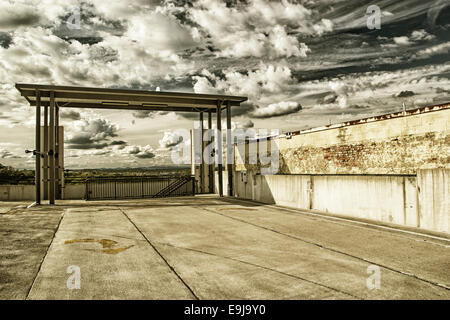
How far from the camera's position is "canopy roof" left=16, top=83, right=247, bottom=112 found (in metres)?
17.9

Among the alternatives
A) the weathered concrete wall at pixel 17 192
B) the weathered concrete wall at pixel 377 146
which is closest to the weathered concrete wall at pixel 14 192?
the weathered concrete wall at pixel 17 192

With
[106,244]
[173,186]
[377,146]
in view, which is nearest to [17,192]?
[173,186]

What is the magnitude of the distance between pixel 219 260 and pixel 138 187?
1709cm

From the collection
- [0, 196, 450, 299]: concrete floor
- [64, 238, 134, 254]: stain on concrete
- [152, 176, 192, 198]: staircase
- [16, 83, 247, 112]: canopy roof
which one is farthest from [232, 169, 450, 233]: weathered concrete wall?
[152, 176, 192, 198]: staircase

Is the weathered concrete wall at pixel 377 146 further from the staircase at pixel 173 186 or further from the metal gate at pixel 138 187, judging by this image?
the metal gate at pixel 138 187

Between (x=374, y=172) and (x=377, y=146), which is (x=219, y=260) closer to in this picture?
(x=374, y=172)

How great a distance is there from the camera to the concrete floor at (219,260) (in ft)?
16.1

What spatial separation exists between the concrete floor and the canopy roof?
29.7 feet

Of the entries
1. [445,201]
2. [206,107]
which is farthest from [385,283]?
[206,107]

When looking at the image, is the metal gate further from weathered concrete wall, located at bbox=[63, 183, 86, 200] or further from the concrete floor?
A: the concrete floor

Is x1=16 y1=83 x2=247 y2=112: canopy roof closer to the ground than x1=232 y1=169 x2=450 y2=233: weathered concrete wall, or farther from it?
farther from it

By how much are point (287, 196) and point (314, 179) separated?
7.09 feet
